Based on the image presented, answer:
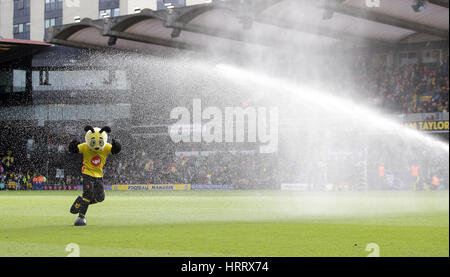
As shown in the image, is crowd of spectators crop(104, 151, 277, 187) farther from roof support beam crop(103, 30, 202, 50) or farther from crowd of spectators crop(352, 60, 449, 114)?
roof support beam crop(103, 30, 202, 50)

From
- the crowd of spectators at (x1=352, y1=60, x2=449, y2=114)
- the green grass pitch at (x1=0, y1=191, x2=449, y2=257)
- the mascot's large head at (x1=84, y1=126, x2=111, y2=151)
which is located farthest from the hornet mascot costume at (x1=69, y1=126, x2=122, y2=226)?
the crowd of spectators at (x1=352, y1=60, x2=449, y2=114)

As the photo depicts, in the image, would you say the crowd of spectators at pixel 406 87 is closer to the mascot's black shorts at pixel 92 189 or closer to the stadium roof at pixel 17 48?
the stadium roof at pixel 17 48

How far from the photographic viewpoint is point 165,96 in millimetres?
58906

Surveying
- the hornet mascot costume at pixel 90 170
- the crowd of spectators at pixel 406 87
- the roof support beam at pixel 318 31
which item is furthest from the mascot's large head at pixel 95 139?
the crowd of spectators at pixel 406 87

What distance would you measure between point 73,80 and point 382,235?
50.0m

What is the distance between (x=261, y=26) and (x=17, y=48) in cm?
2369

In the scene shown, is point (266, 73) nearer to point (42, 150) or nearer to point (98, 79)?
point (98, 79)

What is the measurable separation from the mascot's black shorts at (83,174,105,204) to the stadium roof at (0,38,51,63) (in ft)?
129

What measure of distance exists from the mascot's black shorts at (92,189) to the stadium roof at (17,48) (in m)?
39.5

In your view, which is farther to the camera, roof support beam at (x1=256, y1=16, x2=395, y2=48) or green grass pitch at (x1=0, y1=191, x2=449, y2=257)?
roof support beam at (x1=256, y1=16, x2=395, y2=48)

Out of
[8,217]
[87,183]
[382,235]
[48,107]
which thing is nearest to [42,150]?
[48,107]

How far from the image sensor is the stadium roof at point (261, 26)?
35.8 m

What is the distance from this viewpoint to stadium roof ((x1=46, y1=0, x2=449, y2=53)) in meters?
35.8

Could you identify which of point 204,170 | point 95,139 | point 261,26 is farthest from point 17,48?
point 95,139
